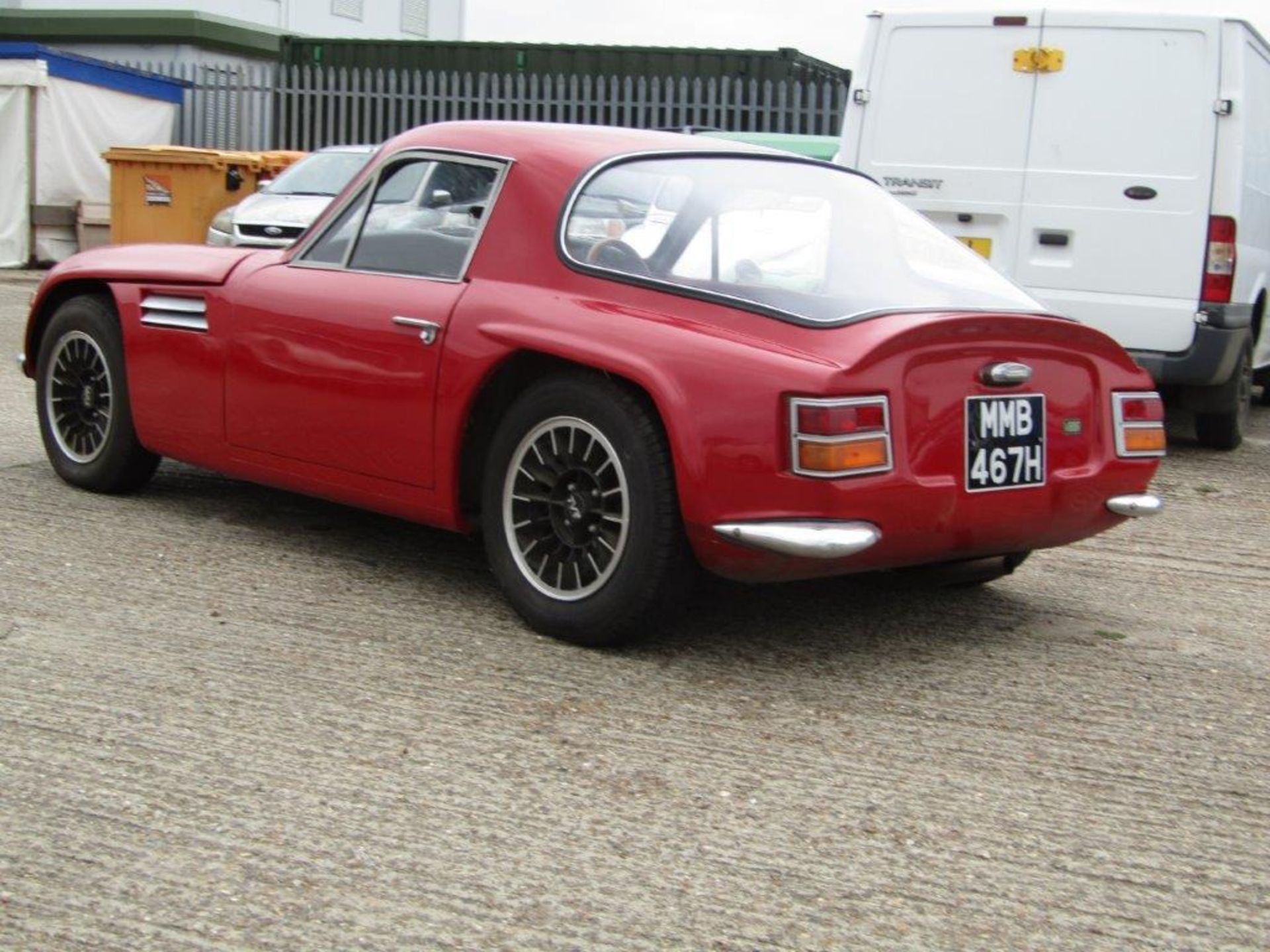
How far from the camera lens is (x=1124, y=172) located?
8.68m

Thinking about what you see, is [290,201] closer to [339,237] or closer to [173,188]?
[173,188]

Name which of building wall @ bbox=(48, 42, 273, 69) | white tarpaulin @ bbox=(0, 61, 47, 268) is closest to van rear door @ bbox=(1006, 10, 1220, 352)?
white tarpaulin @ bbox=(0, 61, 47, 268)

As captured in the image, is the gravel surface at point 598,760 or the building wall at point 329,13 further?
the building wall at point 329,13

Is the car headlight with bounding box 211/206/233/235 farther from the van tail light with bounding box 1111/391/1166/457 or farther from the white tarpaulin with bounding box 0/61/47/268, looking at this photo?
the van tail light with bounding box 1111/391/1166/457

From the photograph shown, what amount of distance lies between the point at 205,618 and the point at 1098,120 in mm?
5764

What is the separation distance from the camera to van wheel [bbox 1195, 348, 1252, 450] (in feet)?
29.8

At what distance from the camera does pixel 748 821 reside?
11.0ft

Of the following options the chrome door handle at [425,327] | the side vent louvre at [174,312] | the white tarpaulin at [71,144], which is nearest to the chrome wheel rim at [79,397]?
the side vent louvre at [174,312]

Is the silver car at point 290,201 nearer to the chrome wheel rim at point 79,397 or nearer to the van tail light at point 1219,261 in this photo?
the van tail light at point 1219,261

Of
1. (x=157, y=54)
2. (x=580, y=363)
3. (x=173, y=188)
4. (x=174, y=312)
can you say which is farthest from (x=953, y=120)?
(x=157, y=54)

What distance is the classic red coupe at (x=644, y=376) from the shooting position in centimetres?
413

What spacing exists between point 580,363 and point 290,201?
34.4ft

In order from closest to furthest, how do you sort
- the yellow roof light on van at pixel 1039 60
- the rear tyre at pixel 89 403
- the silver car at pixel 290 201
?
the rear tyre at pixel 89 403
the yellow roof light on van at pixel 1039 60
the silver car at pixel 290 201

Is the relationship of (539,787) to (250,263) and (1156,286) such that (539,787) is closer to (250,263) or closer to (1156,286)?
(250,263)
